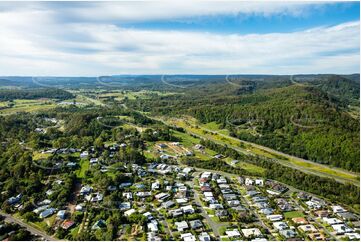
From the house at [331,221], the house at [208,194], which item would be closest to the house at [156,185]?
the house at [208,194]

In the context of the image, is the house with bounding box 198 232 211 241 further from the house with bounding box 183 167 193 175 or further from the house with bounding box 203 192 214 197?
the house with bounding box 183 167 193 175

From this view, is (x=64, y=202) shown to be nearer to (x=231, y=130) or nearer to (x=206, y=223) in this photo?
(x=206, y=223)

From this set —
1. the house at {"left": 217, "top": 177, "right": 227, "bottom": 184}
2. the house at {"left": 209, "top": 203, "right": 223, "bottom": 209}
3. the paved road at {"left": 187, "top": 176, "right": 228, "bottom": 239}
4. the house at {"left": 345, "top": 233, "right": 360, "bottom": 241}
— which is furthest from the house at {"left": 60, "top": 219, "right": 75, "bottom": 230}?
the house at {"left": 345, "top": 233, "right": 360, "bottom": 241}

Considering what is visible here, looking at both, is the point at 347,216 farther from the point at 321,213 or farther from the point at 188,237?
the point at 188,237

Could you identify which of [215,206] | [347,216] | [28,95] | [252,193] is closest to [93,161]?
[215,206]

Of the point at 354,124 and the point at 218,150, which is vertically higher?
the point at 354,124

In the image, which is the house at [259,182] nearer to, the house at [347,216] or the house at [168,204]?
the house at [347,216]

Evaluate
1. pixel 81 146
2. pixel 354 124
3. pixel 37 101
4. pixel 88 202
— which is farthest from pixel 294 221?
pixel 37 101
